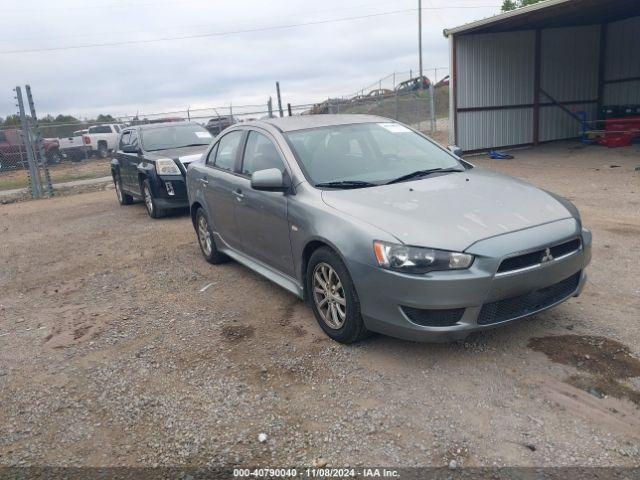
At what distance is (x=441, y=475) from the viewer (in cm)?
261

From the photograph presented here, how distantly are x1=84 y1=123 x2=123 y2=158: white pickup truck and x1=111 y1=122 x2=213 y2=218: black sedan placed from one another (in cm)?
1392

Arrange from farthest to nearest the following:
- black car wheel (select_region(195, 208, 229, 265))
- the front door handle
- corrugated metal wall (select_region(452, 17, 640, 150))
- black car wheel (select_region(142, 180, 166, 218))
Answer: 1. corrugated metal wall (select_region(452, 17, 640, 150))
2. black car wheel (select_region(142, 180, 166, 218))
3. black car wheel (select_region(195, 208, 229, 265))
4. the front door handle

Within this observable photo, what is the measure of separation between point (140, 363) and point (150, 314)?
104 centimetres

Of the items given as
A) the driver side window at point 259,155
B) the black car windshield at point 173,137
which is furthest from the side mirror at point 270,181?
the black car windshield at point 173,137

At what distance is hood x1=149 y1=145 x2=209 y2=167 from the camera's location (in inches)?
365

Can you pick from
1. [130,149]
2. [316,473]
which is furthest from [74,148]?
[316,473]

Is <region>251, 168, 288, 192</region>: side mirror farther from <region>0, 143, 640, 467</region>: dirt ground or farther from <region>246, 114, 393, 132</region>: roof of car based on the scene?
<region>0, 143, 640, 467</region>: dirt ground

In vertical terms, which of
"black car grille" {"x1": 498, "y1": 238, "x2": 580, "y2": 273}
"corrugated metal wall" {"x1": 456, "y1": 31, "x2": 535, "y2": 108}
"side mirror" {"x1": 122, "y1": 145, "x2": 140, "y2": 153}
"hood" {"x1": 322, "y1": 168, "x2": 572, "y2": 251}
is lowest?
"black car grille" {"x1": 498, "y1": 238, "x2": 580, "y2": 273}

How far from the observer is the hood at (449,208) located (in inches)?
Result: 134

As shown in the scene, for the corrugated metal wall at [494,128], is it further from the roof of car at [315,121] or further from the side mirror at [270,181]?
the side mirror at [270,181]

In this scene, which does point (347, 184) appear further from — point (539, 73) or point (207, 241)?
point (539, 73)

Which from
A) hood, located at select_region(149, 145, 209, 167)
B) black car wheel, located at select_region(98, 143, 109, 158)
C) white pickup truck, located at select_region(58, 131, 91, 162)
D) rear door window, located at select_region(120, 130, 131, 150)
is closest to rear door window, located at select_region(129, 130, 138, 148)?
rear door window, located at select_region(120, 130, 131, 150)

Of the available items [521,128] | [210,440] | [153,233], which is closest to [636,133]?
[521,128]

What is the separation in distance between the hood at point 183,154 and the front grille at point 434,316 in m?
6.66
